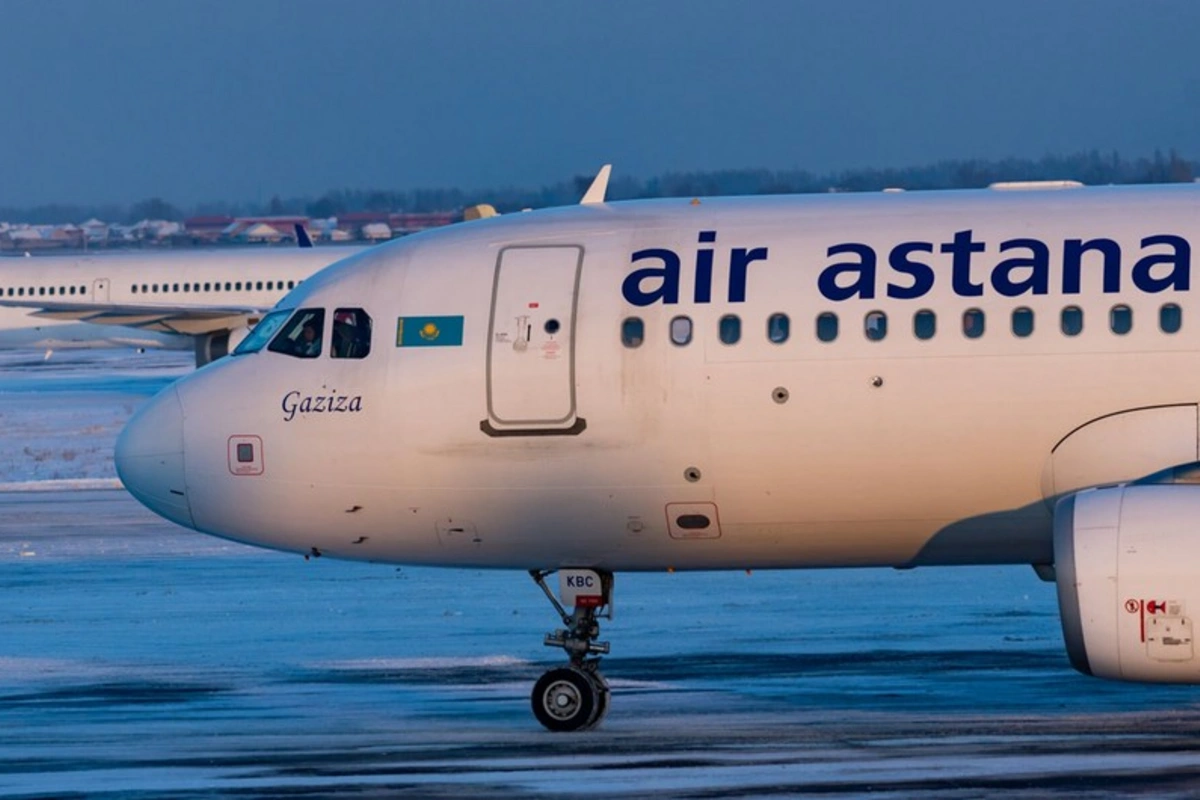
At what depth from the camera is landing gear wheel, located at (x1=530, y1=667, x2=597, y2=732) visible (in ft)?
42.6

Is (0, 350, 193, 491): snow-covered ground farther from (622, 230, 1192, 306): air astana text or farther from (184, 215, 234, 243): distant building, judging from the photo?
(184, 215, 234, 243): distant building

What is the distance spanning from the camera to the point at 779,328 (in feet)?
40.9

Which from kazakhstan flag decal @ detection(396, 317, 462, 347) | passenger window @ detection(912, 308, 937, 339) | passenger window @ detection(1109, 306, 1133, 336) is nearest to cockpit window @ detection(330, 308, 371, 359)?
kazakhstan flag decal @ detection(396, 317, 462, 347)

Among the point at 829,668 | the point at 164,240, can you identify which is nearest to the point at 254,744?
the point at 829,668

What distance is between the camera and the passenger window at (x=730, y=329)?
12.5 m

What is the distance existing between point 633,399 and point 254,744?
2992 millimetres

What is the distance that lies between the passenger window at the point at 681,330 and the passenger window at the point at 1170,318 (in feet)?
8.49

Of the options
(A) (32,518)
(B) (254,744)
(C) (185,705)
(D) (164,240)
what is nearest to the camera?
(B) (254,744)

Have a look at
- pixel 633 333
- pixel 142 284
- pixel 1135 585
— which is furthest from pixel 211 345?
pixel 1135 585

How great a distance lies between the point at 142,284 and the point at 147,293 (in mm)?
429

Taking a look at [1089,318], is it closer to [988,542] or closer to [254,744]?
[988,542]

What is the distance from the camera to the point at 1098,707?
13.4m

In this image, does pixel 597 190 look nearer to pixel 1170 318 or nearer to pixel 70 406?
Answer: pixel 1170 318

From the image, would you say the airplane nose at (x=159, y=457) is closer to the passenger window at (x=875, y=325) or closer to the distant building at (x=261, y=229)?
the passenger window at (x=875, y=325)
